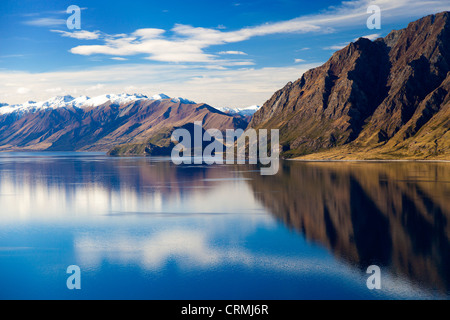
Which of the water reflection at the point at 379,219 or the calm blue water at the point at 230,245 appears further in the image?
the water reflection at the point at 379,219

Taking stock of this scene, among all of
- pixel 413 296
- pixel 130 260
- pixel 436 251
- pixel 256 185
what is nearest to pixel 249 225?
pixel 130 260

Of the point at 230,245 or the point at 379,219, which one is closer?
the point at 230,245

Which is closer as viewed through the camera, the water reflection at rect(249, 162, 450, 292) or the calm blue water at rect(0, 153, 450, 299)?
the calm blue water at rect(0, 153, 450, 299)

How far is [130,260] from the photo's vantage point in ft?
220

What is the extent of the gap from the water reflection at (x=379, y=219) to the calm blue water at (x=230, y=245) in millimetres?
288

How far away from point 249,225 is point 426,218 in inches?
1719

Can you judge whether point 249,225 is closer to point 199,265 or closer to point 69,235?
point 199,265

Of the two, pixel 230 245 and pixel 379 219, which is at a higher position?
pixel 379 219

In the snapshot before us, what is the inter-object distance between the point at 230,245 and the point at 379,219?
4198cm

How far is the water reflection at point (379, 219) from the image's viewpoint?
63.7 meters

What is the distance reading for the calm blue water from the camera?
179ft

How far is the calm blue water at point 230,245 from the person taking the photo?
54562mm

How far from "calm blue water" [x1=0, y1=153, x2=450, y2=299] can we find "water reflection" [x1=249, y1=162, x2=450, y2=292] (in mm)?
288

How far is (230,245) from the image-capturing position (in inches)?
2980
